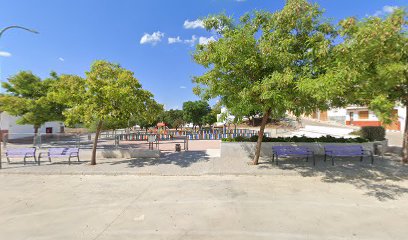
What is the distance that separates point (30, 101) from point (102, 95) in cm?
1492

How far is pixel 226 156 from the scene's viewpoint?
43.1ft

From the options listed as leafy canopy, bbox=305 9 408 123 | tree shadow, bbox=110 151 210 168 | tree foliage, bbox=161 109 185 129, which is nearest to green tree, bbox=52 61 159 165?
tree shadow, bbox=110 151 210 168

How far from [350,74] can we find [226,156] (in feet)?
25.7

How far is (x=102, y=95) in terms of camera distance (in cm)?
1109

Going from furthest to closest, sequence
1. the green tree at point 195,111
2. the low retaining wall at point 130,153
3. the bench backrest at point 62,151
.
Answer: the green tree at point 195,111, the low retaining wall at point 130,153, the bench backrest at point 62,151

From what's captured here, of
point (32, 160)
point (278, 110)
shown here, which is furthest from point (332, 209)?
point (32, 160)

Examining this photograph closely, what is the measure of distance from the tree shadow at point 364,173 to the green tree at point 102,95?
7.54 meters

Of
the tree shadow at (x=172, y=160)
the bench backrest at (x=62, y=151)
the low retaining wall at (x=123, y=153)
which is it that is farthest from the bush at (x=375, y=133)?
the bench backrest at (x=62, y=151)

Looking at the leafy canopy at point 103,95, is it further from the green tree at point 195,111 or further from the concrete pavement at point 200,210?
the green tree at point 195,111

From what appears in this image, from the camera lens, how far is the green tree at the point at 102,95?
1080 centimetres

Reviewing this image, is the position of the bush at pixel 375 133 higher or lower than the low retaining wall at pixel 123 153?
higher

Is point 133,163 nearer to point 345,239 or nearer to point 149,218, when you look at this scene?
point 149,218

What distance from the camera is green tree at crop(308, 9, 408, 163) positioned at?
23.3 feet

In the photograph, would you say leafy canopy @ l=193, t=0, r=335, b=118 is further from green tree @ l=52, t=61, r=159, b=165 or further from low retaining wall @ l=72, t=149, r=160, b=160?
low retaining wall @ l=72, t=149, r=160, b=160
